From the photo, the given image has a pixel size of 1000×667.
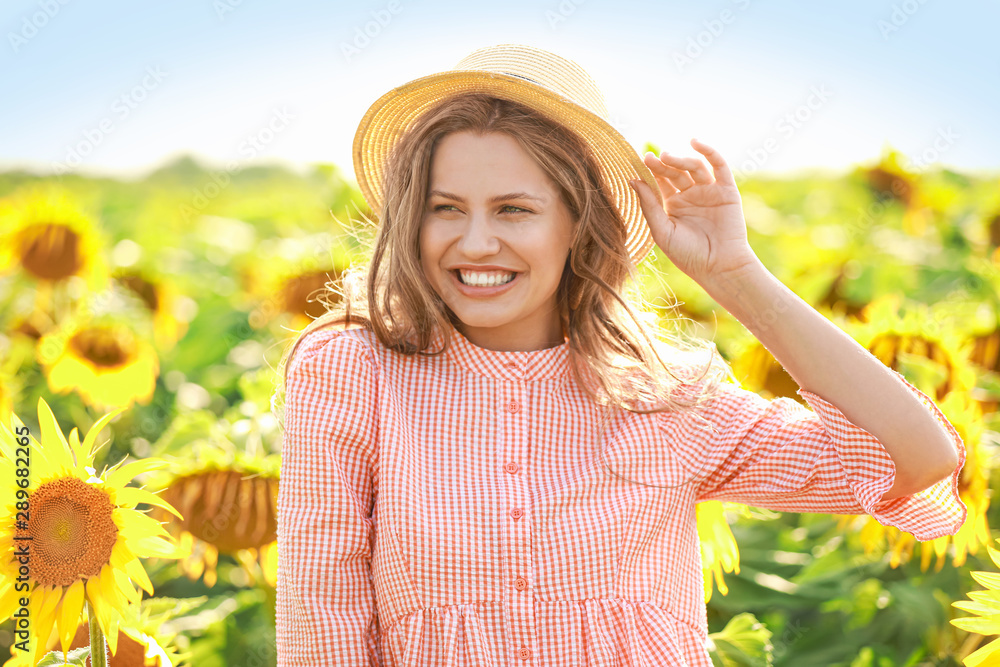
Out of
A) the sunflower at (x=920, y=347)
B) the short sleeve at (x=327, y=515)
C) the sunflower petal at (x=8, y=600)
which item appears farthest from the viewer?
the sunflower at (x=920, y=347)

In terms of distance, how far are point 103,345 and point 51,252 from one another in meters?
0.62

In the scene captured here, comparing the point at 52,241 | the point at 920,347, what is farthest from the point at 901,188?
the point at 52,241

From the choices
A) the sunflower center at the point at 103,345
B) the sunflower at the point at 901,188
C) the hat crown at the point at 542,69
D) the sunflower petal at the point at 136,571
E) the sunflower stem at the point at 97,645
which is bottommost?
the sunflower stem at the point at 97,645

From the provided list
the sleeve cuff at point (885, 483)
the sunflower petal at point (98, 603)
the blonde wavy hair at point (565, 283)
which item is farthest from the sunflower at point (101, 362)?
the sleeve cuff at point (885, 483)

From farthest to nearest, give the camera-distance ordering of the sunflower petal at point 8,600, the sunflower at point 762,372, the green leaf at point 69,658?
1. the sunflower at point 762,372
2. the green leaf at point 69,658
3. the sunflower petal at point 8,600

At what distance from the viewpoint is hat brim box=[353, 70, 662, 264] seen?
1865 millimetres

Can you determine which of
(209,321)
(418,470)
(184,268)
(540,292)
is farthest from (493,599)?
(184,268)

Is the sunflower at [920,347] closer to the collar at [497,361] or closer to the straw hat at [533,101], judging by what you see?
the straw hat at [533,101]

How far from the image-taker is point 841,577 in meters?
2.43

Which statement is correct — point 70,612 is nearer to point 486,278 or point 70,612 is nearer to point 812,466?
point 486,278

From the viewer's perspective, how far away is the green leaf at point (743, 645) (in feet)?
6.95

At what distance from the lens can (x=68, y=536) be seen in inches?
58.1

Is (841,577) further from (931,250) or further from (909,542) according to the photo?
(931,250)

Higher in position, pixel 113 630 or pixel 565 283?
pixel 565 283
